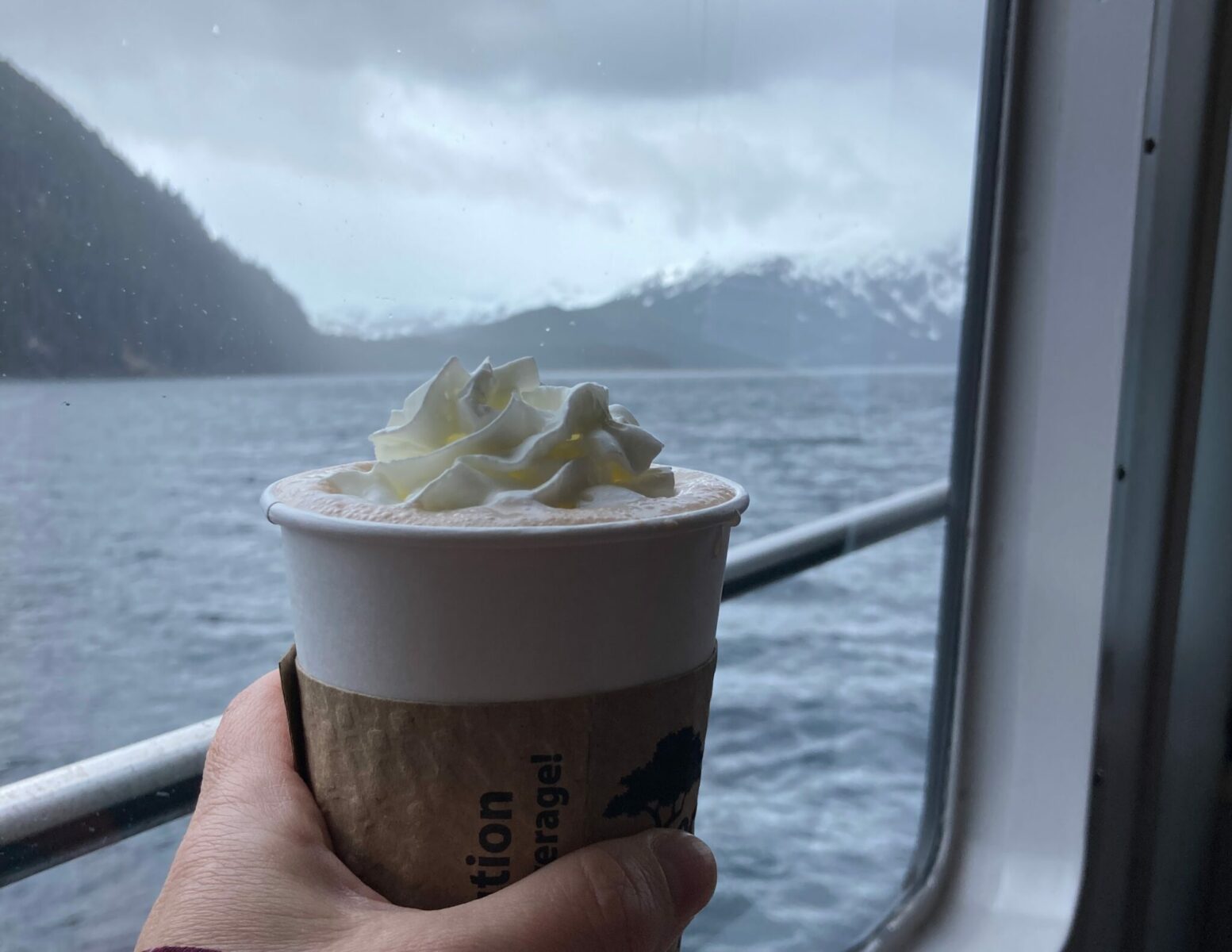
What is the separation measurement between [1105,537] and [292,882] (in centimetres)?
121

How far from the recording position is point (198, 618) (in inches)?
38.5

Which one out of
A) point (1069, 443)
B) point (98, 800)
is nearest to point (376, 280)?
point (98, 800)

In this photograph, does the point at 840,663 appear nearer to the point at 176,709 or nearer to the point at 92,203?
the point at 176,709

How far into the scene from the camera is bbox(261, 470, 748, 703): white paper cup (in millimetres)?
437

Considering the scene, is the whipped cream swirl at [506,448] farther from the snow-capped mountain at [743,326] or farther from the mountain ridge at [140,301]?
the snow-capped mountain at [743,326]

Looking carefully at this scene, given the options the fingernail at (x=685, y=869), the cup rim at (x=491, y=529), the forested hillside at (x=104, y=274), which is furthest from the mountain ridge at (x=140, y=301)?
the fingernail at (x=685, y=869)

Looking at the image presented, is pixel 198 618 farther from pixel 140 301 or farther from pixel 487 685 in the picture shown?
pixel 487 685

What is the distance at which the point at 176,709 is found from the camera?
905mm

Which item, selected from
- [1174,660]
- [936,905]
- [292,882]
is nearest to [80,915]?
[292,882]

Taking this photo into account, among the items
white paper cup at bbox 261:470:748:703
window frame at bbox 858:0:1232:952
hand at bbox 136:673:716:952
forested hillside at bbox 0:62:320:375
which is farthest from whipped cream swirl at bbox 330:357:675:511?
window frame at bbox 858:0:1232:952

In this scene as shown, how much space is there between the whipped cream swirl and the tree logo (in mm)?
128

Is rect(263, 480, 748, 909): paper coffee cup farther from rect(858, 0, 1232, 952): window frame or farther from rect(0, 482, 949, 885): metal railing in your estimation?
rect(858, 0, 1232, 952): window frame

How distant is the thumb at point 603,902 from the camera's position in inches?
16.4

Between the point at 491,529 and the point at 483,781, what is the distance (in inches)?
4.7
